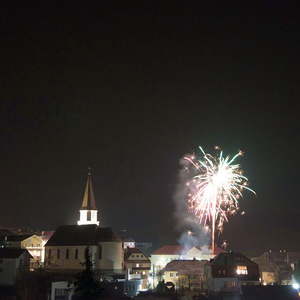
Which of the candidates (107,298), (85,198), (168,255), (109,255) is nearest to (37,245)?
(85,198)

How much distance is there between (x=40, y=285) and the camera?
5481cm

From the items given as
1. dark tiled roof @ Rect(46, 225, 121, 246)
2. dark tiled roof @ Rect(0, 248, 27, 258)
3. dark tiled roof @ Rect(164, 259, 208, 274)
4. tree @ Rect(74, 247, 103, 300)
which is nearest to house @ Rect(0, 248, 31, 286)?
dark tiled roof @ Rect(0, 248, 27, 258)

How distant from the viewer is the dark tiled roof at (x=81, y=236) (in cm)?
7925

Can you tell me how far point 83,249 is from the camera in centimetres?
7831

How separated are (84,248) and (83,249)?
270mm

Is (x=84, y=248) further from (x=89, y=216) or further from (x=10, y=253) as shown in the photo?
(x=10, y=253)

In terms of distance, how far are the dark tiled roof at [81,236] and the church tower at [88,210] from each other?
6860 mm

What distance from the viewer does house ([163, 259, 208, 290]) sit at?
242 feet

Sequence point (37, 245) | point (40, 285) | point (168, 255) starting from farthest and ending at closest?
point (168, 255)
point (37, 245)
point (40, 285)

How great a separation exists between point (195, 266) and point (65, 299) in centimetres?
2897

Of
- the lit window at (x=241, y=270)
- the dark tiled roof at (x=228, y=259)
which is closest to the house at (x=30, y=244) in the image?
the dark tiled roof at (x=228, y=259)

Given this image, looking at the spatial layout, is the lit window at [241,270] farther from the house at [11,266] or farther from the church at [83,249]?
the house at [11,266]

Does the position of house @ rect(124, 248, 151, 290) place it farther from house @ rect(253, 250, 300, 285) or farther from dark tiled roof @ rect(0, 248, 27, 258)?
dark tiled roof @ rect(0, 248, 27, 258)

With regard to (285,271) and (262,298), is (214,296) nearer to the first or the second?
(262,298)
